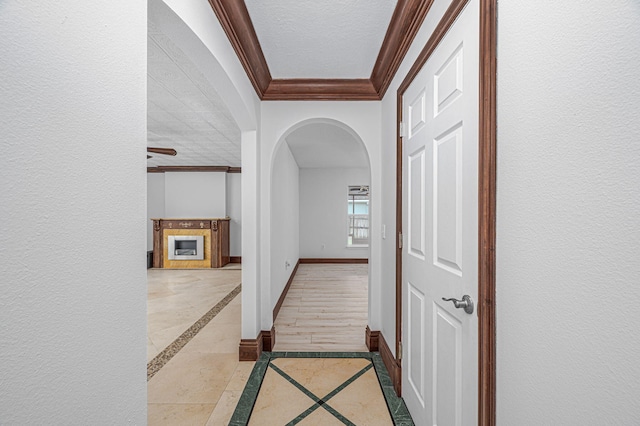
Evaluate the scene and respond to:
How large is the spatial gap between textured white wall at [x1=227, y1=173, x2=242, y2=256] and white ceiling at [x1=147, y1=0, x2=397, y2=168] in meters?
3.46

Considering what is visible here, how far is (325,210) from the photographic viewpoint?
7762 millimetres

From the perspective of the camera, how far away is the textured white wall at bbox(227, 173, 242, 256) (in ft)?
25.5

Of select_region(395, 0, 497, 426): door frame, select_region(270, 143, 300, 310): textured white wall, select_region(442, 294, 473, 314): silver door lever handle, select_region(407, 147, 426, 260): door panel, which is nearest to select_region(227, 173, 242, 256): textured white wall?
select_region(270, 143, 300, 310): textured white wall

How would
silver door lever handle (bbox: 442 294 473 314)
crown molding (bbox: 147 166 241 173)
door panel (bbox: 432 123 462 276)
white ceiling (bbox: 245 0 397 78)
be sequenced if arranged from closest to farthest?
silver door lever handle (bbox: 442 294 473 314) < door panel (bbox: 432 123 462 276) < white ceiling (bbox: 245 0 397 78) < crown molding (bbox: 147 166 241 173)

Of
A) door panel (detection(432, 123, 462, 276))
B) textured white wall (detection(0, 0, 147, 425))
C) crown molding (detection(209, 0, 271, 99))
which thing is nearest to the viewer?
textured white wall (detection(0, 0, 147, 425))

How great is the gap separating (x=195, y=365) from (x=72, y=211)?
2.34 metres

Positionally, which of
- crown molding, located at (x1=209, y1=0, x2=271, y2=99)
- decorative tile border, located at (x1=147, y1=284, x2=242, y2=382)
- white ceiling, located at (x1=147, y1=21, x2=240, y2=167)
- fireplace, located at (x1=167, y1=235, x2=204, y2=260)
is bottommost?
decorative tile border, located at (x1=147, y1=284, x2=242, y2=382)

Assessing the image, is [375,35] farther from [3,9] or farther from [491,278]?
[3,9]

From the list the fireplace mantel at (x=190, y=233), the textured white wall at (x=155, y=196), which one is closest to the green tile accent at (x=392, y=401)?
the fireplace mantel at (x=190, y=233)

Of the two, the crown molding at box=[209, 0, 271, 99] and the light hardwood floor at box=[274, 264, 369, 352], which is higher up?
the crown molding at box=[209, 0, 271, 99]

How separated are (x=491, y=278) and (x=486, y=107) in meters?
0.57

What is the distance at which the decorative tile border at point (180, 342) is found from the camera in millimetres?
2543

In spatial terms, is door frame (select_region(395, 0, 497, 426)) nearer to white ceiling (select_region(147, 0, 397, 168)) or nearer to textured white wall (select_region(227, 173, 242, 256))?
white ceiling (select_region(147, 0, 397, 168))

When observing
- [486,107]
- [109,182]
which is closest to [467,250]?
[486,107]
